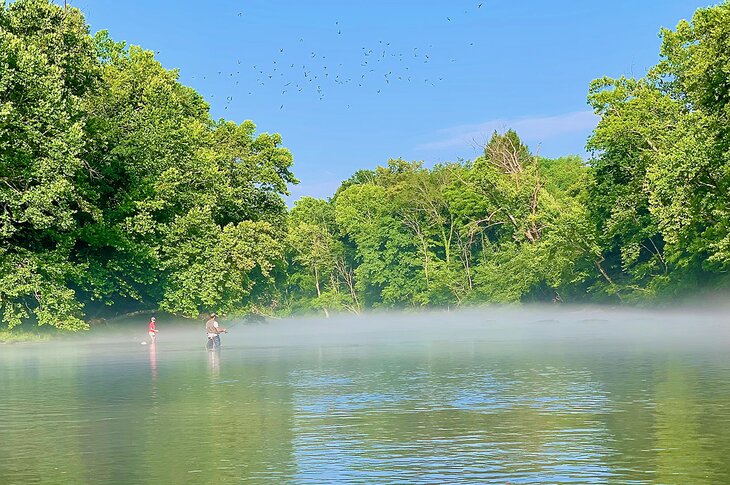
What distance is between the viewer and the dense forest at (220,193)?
2306 inches

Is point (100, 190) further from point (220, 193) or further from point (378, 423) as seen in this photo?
point (378, 423)

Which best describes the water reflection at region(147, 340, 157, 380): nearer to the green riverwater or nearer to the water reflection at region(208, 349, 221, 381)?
the green riverwater

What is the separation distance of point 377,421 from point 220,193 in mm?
69101

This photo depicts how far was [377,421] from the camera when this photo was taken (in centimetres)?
2117

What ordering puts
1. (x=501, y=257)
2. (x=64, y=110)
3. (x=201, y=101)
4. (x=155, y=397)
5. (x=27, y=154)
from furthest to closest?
(x=501, y=257), (x=201, y=101), (x=64, y=110), (x=27, y=154), (x=155, y=397)

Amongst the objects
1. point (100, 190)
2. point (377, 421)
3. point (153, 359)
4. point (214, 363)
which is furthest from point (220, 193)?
point (377, 421)

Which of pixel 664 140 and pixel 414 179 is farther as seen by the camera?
pixel 414 179

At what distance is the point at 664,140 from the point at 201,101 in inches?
1887

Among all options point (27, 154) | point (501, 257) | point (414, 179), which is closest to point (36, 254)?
point (27, 154)

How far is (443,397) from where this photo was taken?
25625 mm

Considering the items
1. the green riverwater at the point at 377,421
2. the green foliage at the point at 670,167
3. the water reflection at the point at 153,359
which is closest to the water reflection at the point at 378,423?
the green riverwater at the point at 377,421

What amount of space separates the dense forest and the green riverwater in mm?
21425

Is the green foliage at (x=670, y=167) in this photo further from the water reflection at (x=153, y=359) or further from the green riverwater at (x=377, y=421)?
the water reflection at (x=153, y=359)

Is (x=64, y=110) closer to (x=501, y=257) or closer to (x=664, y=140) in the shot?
(x=664, y=140)
